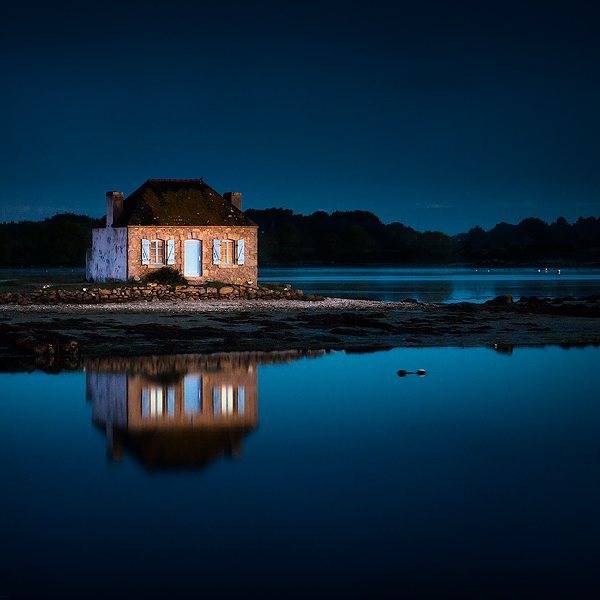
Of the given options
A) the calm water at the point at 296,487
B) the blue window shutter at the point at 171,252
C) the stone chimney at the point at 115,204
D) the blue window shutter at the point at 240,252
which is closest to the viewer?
the calm water at the point at 296,487

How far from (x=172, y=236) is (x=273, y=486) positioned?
106 feet

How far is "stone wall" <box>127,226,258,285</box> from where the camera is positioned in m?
43.2

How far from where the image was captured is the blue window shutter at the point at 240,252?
44688mm

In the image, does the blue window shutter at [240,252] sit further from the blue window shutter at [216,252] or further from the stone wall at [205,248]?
the blue window shutter at [216,252]

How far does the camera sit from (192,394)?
755 inches

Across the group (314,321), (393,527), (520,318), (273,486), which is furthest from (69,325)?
(393,527)

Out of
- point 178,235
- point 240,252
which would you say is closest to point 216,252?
point 240,252

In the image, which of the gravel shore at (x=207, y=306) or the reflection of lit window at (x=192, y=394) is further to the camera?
the gravel shore at (x=207, y=306)

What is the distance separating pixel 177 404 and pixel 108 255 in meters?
28.3

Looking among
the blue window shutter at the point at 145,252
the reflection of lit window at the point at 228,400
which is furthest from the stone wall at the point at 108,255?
the reflection of lit window at the point at 228,400

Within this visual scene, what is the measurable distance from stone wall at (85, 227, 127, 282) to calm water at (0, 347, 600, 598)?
74.8 feet

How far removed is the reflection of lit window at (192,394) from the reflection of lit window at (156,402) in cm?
23

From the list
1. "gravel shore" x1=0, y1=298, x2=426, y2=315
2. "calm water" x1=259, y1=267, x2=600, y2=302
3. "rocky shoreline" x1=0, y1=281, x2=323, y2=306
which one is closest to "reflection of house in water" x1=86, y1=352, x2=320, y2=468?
"gravel shore" x1=0, y1=298, x2=426, y2=315

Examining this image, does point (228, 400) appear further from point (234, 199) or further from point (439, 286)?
point (439, 286)
